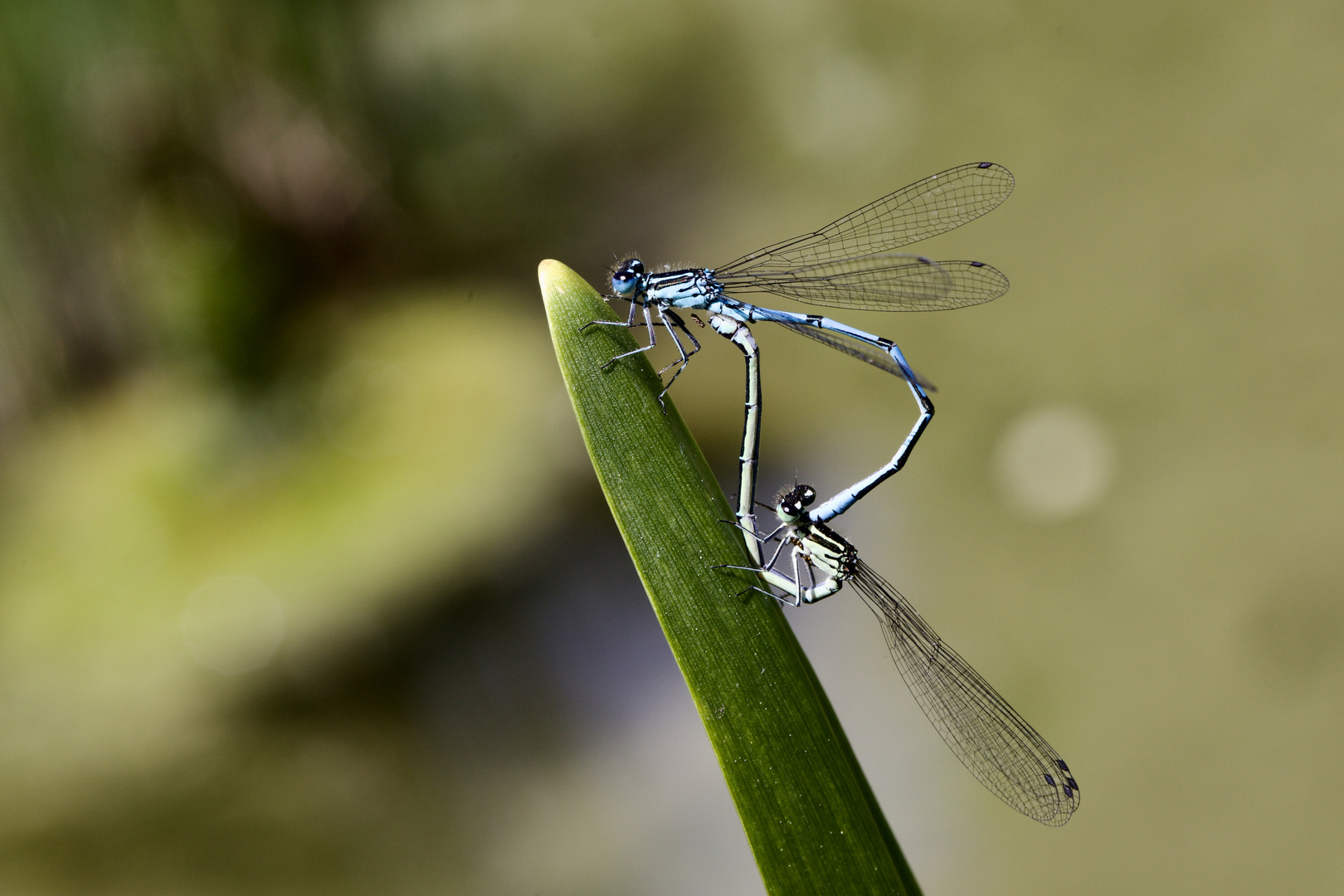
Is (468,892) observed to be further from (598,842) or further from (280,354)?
(280,354)

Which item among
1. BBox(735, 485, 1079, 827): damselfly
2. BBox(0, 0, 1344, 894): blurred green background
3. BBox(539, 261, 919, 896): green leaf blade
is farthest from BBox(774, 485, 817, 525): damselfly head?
BBox(0, 0, 1344, 894): blurred green background

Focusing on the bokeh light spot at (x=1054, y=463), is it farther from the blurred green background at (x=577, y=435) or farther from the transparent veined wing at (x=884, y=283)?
the transparent veined wing at (x=884, y=283)

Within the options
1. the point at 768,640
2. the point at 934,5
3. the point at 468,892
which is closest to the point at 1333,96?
the point at 934,5

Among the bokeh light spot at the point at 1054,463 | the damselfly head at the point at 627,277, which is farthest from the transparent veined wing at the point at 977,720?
the bokeh light spot at the point at 1054,463

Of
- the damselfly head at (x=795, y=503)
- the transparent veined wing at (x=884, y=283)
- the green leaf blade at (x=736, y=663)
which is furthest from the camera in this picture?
the transparent veined wing at (x=884, y=283)

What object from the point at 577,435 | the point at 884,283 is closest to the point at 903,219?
the point at 884,283

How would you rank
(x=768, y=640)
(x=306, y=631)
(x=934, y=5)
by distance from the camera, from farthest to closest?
(x=934, y=5) → (x=306, y=631) → (x=768, y=640)

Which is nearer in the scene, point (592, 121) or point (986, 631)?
point (986, 631)
